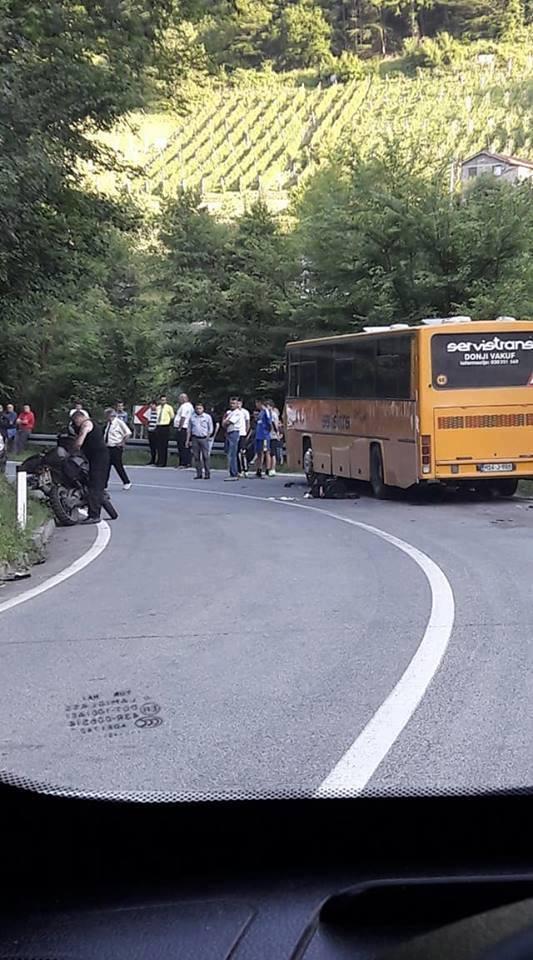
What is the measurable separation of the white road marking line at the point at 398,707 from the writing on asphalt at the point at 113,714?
3.98 ft

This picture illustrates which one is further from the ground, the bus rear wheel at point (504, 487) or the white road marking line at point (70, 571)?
the bus rear wheel at point (504, 487)

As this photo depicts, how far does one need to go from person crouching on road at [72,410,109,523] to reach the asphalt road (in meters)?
3.22

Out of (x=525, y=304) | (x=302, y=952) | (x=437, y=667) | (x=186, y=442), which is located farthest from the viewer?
(x=186, y=442)

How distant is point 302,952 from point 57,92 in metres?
18.1

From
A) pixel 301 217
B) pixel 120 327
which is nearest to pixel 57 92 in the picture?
pixel 301 217

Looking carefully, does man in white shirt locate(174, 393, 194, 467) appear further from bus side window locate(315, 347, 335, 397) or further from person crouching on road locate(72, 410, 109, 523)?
person crouching on road locate(72, 410, 109, 523)

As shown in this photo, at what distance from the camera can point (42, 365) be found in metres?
Result: 48.5

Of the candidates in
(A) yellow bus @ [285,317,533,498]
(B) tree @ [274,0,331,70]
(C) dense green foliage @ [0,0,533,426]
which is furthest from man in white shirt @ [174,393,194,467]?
(B) tree @ [274,0,331,70]

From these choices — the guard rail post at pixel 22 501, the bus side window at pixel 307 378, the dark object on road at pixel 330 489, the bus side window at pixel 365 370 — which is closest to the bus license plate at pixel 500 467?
the bus side window at pixel 365 370

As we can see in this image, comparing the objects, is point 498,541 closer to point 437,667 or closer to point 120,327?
point 437,667

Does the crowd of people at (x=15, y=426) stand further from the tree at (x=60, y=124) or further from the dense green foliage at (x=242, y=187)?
the tree at (x=60, y=124)

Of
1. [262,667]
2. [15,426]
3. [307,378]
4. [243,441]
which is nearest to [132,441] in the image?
[15,426]

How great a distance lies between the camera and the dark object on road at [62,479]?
19.3 m

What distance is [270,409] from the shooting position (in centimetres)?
3067
